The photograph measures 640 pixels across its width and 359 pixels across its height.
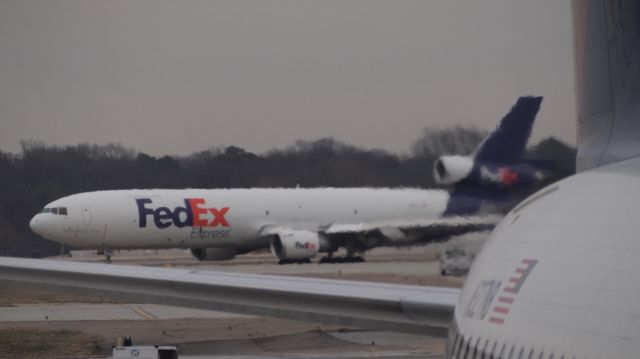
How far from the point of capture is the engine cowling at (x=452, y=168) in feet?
95.3

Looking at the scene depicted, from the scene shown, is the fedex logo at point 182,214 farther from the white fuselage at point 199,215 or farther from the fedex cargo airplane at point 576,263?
the fedex cargo airplane at point 576,263

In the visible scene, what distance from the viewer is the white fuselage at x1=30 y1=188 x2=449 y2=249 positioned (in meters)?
43.8

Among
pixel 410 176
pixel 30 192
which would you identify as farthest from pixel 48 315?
pixel 30 192

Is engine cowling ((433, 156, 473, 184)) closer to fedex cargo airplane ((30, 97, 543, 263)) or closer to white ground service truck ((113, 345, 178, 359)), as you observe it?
fedex cargo airplane ((30, 97, 543, 263))

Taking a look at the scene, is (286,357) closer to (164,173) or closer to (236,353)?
(236,353)

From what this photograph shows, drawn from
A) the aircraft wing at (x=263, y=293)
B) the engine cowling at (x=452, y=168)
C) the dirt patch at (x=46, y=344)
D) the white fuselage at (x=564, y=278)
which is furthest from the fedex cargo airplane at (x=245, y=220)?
the white fuselage at (x=564, y=278)

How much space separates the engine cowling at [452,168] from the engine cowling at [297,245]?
1417 cm

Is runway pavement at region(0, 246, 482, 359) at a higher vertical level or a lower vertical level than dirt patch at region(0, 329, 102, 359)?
lower

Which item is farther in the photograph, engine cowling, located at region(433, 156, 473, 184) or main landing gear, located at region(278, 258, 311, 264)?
main landing gear, located at region(278, 258, 311, 264)

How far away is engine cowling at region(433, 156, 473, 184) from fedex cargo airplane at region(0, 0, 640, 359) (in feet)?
69.2

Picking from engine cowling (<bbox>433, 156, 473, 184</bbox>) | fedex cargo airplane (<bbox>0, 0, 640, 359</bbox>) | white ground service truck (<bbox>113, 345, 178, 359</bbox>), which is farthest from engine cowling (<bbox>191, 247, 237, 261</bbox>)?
fedex cargo airplane (<bbox>0, 0, 640, 359</bbox>)

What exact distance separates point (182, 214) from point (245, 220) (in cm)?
285

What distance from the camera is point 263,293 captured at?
346 inches

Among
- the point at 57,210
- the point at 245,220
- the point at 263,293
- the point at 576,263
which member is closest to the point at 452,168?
the point at 245,220
